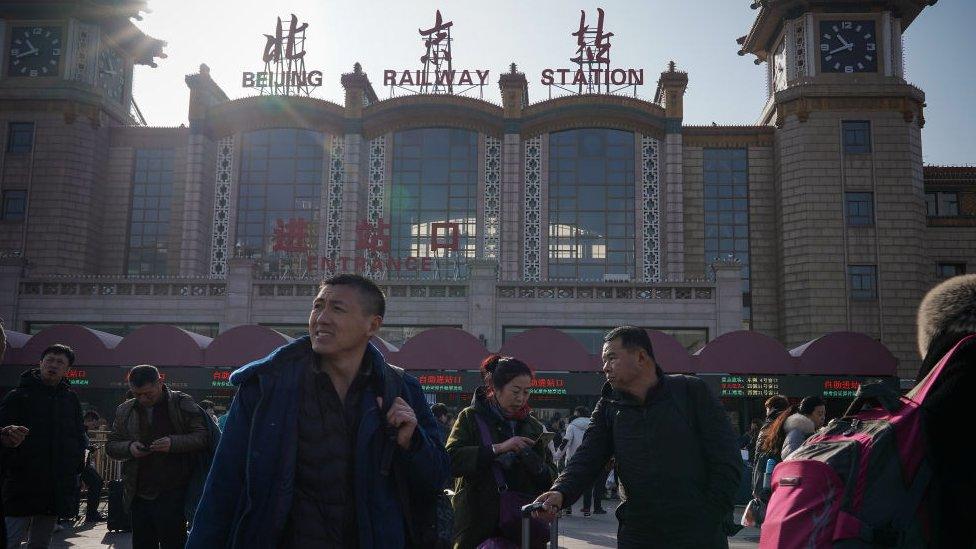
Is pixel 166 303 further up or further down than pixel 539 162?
further down

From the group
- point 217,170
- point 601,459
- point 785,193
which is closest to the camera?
point 601,459

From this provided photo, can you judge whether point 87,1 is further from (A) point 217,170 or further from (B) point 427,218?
(B) point 427,218

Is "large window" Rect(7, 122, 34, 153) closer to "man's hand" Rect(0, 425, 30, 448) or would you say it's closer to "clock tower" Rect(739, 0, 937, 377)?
"clock tower" Rect(739, 0, 937, 377)

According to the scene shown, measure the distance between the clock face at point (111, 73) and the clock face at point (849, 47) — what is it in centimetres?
3216

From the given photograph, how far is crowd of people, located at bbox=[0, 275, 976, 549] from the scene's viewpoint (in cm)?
336

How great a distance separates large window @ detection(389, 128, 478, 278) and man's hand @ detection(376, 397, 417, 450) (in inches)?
1205

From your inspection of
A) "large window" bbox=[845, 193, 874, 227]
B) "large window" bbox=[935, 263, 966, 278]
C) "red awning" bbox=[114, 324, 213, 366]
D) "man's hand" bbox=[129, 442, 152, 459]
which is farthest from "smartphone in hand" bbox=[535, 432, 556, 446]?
"large window" bbox=[935, 263, 966, 278]

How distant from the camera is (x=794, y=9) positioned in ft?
117

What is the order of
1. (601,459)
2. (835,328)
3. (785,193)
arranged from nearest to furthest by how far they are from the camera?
1. (601,459)
2. (835,328)
3. (785,193)

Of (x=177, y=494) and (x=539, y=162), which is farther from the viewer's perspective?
(x=539, y=162)

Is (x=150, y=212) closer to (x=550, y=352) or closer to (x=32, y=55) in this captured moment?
(x=32, y=55)

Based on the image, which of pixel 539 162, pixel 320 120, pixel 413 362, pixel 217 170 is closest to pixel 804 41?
pixel 539 162

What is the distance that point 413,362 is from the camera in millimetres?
22453

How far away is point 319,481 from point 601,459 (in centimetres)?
215
